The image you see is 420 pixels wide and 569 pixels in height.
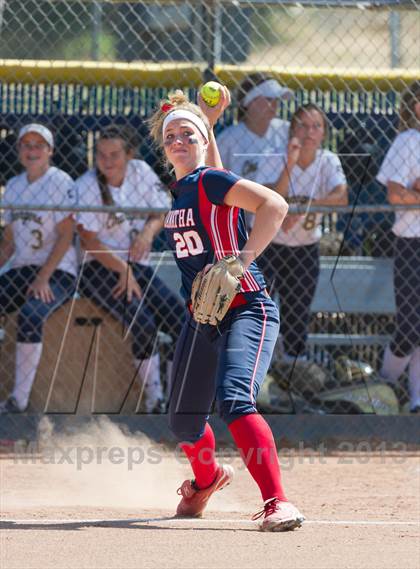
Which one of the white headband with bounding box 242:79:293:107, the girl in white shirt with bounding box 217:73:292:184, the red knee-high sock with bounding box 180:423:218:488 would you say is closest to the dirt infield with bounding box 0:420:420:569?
the red knee-high sock with bounding box 180:423:218:488

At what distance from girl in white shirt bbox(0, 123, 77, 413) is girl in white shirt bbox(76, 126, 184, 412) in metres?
0.13

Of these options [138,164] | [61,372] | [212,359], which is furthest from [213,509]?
[138,164]

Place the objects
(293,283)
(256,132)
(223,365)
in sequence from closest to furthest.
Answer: (223,365)
(293,283)
(256,132)

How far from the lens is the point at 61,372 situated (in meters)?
7.05

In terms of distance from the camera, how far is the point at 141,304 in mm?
6984

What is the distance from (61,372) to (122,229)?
3.21 feet

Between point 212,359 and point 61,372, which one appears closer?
point 212,359

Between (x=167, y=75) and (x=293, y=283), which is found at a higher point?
(x=167, y=75)

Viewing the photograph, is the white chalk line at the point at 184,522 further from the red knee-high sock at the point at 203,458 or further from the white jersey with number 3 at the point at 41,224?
the white jersey with number 3 at the point at 41,224

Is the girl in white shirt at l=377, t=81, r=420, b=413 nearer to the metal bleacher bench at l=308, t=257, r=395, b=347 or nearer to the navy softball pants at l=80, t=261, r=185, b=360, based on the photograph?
the metal bleacher bench at l=308, t=257, r=395, b=347

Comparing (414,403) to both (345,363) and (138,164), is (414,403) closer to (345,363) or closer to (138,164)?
(345,363)

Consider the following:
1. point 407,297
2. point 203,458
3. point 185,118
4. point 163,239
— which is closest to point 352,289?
point 407,297

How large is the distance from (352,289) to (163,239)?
51.0 inches

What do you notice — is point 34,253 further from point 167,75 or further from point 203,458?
point 203,458
